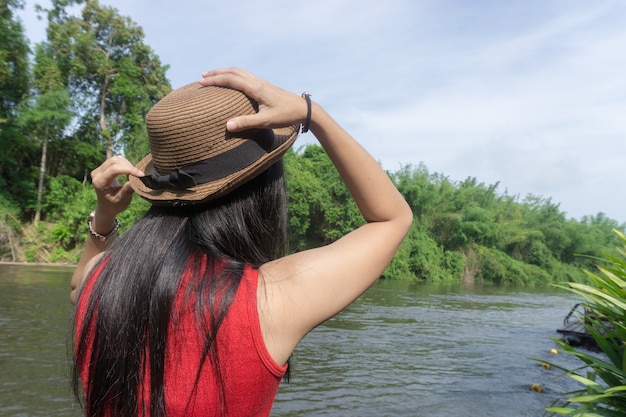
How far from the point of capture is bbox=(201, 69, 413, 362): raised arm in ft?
3.41

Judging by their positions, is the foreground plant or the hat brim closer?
the hat brim

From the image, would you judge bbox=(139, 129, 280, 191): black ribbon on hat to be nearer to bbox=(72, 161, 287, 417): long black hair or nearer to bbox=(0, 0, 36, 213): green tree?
bbox=(72, 161, 287, 417): long black hair

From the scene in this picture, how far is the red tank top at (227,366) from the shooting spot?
1.01m

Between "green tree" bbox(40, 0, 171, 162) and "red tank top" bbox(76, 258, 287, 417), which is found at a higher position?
"green tree" bbox(40, 0, 171, 162)

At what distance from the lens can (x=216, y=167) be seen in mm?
1095

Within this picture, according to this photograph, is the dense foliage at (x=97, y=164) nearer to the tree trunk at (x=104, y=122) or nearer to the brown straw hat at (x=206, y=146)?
the tree trunk at (x=104, y=122)

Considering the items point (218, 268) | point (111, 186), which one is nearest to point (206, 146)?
point (218, 268)

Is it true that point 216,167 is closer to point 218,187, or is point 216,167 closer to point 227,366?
point 218,187

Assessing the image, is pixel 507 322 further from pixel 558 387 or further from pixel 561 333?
pixel 558 387

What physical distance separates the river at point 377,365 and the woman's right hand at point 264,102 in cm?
440

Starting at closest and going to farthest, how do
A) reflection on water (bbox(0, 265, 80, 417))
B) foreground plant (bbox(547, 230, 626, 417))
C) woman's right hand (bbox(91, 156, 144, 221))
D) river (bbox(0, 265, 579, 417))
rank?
woman's right hand (bbox(91, 156, 144, 221)), foreground plant (bbox(547, 230, 626, 417)), reflection on water (bbox(0, 265, 80, 417)), river (bbox(0, 265, 579, 417))

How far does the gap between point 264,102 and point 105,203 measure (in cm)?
59

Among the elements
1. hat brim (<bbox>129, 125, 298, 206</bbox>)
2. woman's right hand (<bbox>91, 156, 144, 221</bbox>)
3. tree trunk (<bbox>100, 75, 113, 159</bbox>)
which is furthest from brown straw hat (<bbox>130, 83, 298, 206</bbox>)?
tree trunk (<bbox>100, 75, 113, 159</bbox>)

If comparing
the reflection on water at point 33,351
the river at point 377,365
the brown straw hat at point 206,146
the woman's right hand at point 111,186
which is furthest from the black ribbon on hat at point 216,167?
the river at point 377,365
